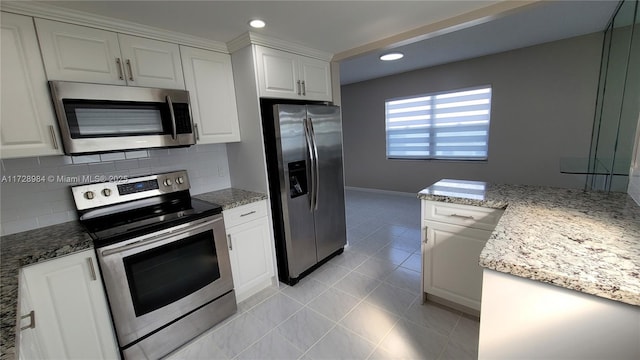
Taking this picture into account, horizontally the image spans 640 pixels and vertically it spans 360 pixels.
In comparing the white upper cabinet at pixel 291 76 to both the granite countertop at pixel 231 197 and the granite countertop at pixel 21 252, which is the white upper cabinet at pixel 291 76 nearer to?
the granite countertop at pixel 231 197

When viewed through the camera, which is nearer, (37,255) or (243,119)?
(37,255)

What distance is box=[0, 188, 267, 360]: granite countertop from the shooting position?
0.80 meters

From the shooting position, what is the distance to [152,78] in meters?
1.95

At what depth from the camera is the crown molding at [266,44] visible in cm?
211

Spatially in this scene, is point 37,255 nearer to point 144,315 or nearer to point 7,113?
point 144,315

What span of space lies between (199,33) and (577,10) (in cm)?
332

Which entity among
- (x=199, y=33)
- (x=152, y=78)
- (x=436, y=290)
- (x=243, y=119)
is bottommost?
(x=436, y=290)

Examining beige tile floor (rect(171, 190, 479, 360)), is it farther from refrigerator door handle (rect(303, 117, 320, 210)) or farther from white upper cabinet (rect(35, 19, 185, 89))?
white upper cabinet (rect(35, 19, 185, 89))

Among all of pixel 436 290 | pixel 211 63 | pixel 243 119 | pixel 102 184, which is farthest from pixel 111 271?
pixel 436 290

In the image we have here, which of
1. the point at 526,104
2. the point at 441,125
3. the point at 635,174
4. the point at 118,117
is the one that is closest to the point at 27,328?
the point at 118,117

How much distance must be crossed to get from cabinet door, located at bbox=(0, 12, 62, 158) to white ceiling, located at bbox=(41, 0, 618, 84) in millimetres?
243

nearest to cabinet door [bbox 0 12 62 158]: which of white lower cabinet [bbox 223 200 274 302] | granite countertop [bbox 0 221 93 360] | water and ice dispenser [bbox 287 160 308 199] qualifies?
granite countertop [bbox 0 221 93 360]

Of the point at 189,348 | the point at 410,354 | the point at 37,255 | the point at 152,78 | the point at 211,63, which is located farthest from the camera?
the point at 211,63

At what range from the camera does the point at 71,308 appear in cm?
144
